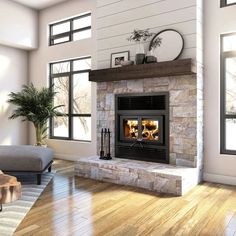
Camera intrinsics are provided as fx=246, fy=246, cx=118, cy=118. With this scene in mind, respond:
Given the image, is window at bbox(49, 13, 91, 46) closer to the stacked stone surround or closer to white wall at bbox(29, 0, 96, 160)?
white wall at bbox(29, 0, 96, 160)

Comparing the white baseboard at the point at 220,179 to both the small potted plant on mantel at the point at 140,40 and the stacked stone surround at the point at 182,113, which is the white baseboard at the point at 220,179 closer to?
the stacked stone surround at the point at 182,113

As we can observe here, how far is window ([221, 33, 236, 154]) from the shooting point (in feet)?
12.5

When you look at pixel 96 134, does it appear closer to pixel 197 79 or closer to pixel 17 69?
pixel 197 79

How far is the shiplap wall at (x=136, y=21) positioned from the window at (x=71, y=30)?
Answer: 0.69 meters

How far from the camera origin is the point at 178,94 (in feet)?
12.8

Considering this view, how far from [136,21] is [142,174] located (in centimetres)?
263

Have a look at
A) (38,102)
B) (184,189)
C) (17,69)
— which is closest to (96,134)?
(38,102)

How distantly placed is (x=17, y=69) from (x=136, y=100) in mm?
3460

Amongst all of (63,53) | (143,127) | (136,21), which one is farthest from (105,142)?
(63,53)

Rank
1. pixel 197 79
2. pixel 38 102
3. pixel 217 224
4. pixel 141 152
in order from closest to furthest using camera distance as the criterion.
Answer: pixel 217 224 → pixel 197 79 → pixel 141 152 → pixel 38 102

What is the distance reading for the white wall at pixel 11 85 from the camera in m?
5.80

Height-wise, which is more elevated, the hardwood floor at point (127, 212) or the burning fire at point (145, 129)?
the burning fire at point (145, 129)

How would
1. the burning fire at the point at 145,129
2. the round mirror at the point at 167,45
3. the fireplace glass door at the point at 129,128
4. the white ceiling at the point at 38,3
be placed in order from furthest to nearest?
the white ceiling at the point at 38,3 < the fireplace glass door at the point at 129,128 < the burning fire at the point at 145,129 < the round mirror at the point at 167,45

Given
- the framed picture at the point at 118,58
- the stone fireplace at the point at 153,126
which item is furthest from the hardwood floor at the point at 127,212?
the framed picture at the point at 118,58
